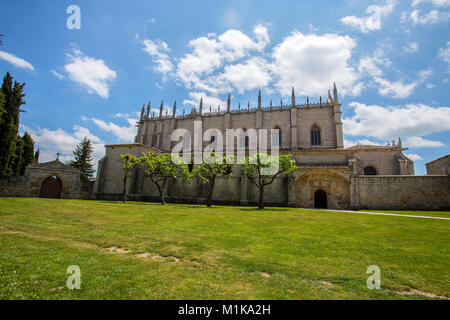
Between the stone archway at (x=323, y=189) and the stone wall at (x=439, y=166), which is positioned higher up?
the stone wall at (x=439, y=166)

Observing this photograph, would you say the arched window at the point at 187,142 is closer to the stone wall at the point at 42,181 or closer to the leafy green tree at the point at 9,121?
the stone wall at the point at 42,181

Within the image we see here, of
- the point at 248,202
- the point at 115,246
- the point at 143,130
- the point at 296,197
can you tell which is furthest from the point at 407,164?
the point at 143,130

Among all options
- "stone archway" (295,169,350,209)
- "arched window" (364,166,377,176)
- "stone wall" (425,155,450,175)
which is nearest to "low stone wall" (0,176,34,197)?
"stone archway" (295,169,350,209)

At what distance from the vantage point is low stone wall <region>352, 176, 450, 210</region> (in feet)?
72.1

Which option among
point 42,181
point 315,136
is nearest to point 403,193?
point 315,136

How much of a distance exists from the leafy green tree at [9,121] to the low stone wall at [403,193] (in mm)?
39851

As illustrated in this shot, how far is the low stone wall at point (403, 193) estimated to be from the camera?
21969mm

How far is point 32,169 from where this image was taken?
90.5 ft

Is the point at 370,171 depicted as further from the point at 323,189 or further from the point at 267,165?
the point at 267,165

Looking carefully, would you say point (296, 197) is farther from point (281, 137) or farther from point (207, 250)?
point (207, 250)

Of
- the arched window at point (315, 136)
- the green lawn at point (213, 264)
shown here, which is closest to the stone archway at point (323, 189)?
the arched window at point (315, 136)

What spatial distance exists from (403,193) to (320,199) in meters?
8.38

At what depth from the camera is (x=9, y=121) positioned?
24.0 meters

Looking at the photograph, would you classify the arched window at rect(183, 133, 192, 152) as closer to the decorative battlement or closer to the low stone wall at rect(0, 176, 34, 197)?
the decorative battlement
